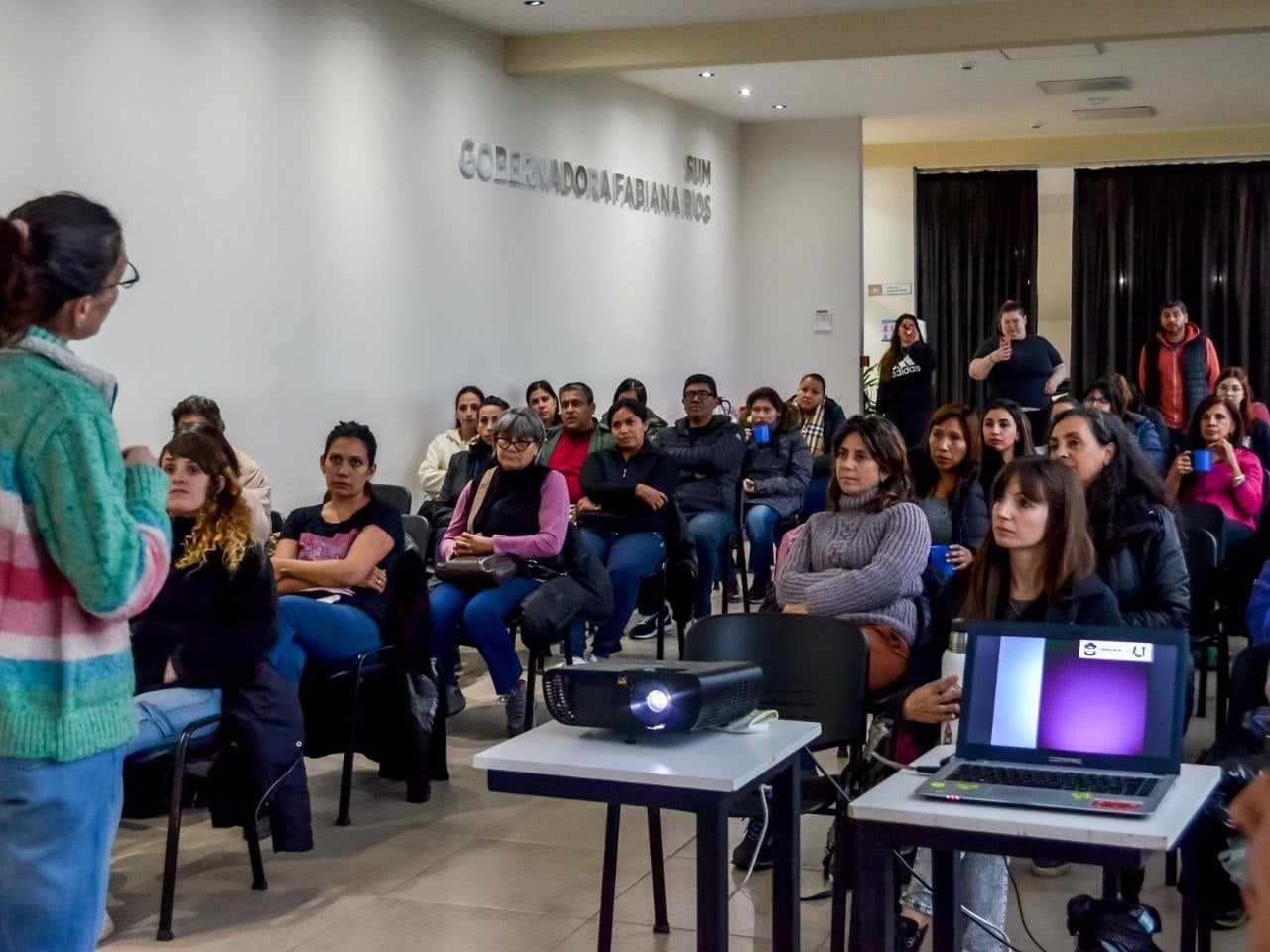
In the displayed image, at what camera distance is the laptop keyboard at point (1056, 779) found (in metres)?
2.54

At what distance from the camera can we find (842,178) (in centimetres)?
1354

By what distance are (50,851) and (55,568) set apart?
1.17 feet

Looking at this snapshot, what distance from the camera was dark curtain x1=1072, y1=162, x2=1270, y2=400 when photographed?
52.1ft

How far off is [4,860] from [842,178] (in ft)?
40.0

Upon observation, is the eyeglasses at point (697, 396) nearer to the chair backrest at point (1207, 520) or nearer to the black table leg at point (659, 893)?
the chair backrest at point (1207, 520)

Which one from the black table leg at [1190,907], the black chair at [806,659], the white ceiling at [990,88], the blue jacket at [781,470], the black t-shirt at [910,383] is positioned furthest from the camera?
the black t-shirt at [910,383]

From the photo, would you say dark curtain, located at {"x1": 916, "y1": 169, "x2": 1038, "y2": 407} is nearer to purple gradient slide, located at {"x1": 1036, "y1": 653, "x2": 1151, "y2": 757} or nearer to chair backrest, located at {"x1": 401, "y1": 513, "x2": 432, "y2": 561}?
chair backrest, located at {"x1": 401, "y1": 513, "x2": 432, "y2": 561}

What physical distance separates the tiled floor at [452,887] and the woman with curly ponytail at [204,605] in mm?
530

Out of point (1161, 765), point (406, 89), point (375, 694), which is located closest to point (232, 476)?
point (375, 694)

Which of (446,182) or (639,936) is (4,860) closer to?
(639,936)

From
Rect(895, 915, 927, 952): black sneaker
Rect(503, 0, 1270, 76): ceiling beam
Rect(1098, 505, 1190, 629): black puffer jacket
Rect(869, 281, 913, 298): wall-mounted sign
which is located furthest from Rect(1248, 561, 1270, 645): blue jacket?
Rect(869, 281, 913, 298): wall-mounted sign

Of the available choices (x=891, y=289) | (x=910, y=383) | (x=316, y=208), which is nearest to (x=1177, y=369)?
(x=910, y=383)

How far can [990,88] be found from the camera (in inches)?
486

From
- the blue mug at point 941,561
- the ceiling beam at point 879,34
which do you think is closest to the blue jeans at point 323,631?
the blue mug at point 941,561
